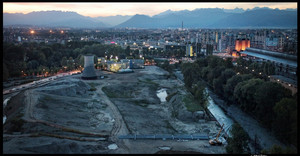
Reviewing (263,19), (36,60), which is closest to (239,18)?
(263,19)

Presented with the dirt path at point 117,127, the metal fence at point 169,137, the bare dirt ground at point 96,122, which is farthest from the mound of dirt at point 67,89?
the metal fence at point 169,137

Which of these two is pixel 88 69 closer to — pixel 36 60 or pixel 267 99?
pixel 36 60

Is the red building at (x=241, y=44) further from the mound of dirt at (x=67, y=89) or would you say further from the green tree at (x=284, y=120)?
the green tree at (x=284, y=120)

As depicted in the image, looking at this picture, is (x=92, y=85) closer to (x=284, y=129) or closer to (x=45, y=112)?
(x=45, y=112)

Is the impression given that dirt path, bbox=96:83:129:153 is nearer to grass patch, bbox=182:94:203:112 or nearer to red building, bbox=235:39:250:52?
grass patch, bbox=182:94:203:112

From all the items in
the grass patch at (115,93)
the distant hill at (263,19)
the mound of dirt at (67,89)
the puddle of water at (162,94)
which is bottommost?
the puddle of water at (162,94)

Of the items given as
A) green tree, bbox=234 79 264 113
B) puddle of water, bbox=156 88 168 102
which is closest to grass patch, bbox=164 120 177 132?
green tree, bbox=234 79 264 113

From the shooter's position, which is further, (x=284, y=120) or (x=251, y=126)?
(x=251, y=126)
